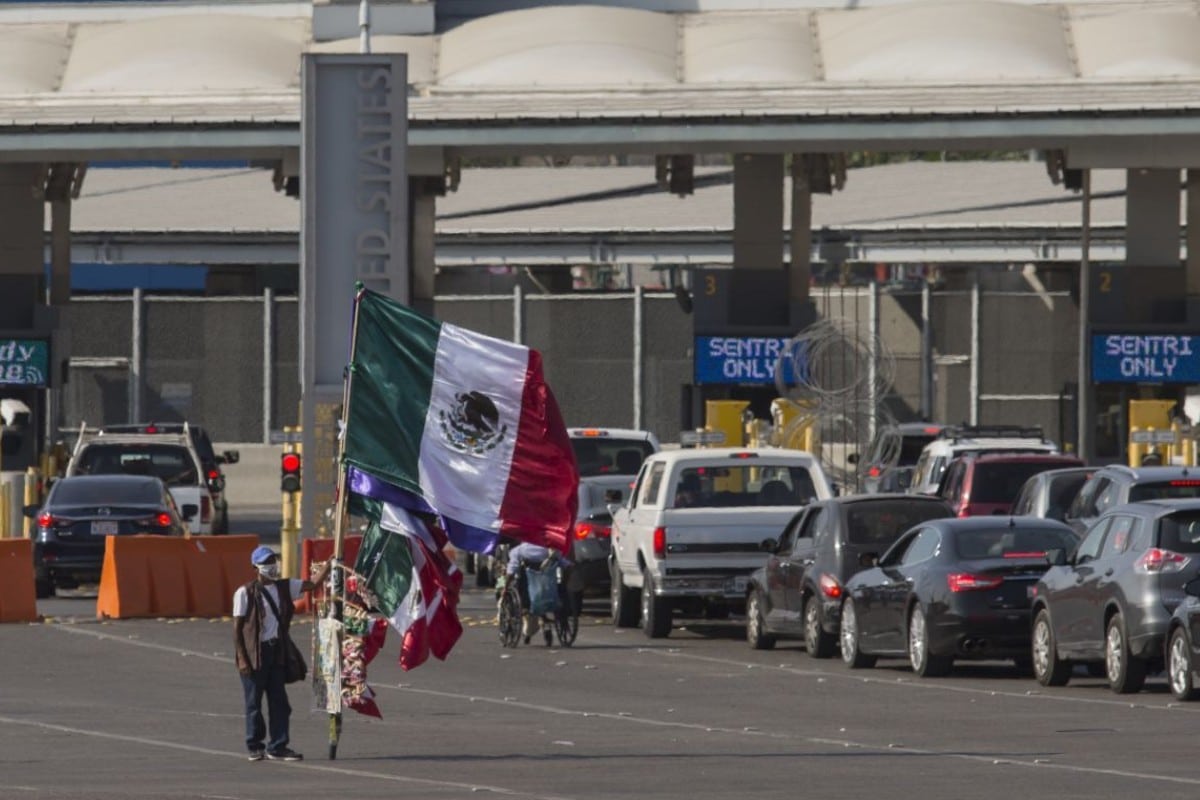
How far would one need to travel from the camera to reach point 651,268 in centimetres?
6825

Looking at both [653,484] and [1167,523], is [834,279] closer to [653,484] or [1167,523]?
[653,484]

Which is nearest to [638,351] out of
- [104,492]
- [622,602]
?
[104,492]

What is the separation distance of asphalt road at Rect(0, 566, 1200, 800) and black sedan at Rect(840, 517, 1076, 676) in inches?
13.1

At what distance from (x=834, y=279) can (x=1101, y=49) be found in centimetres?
2247

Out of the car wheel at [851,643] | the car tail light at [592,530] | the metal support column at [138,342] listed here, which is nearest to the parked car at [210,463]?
the car tail light at [592,530]

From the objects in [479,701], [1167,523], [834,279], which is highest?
[834,279]

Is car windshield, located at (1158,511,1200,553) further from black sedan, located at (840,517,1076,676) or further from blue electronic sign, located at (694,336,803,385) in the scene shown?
blue electronic sign, located at (694,336,803,385)

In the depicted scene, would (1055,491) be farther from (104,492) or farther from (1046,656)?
(104,492)

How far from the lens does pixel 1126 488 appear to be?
86.6ft

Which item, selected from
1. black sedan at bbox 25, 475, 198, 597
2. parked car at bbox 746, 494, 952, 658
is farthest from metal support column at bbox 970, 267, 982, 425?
parked car at bbox 746, 494, 952, 658

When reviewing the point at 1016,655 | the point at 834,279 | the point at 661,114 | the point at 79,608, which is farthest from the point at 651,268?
the point at 1016,655

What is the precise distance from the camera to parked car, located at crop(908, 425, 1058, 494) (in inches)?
1328

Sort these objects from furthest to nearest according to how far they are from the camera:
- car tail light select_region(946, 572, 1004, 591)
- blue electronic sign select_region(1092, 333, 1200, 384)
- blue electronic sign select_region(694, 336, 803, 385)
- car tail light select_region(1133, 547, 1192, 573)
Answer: blue electronic sign select_region(694, 336, 803, 385), blue electronic sign select_region(1092, 333, 1200, 384), car tail light select_region(946, 572, 1004, 591), car tail light select_region(1133, 547, 1192, 573)

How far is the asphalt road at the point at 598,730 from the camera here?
15.5m
